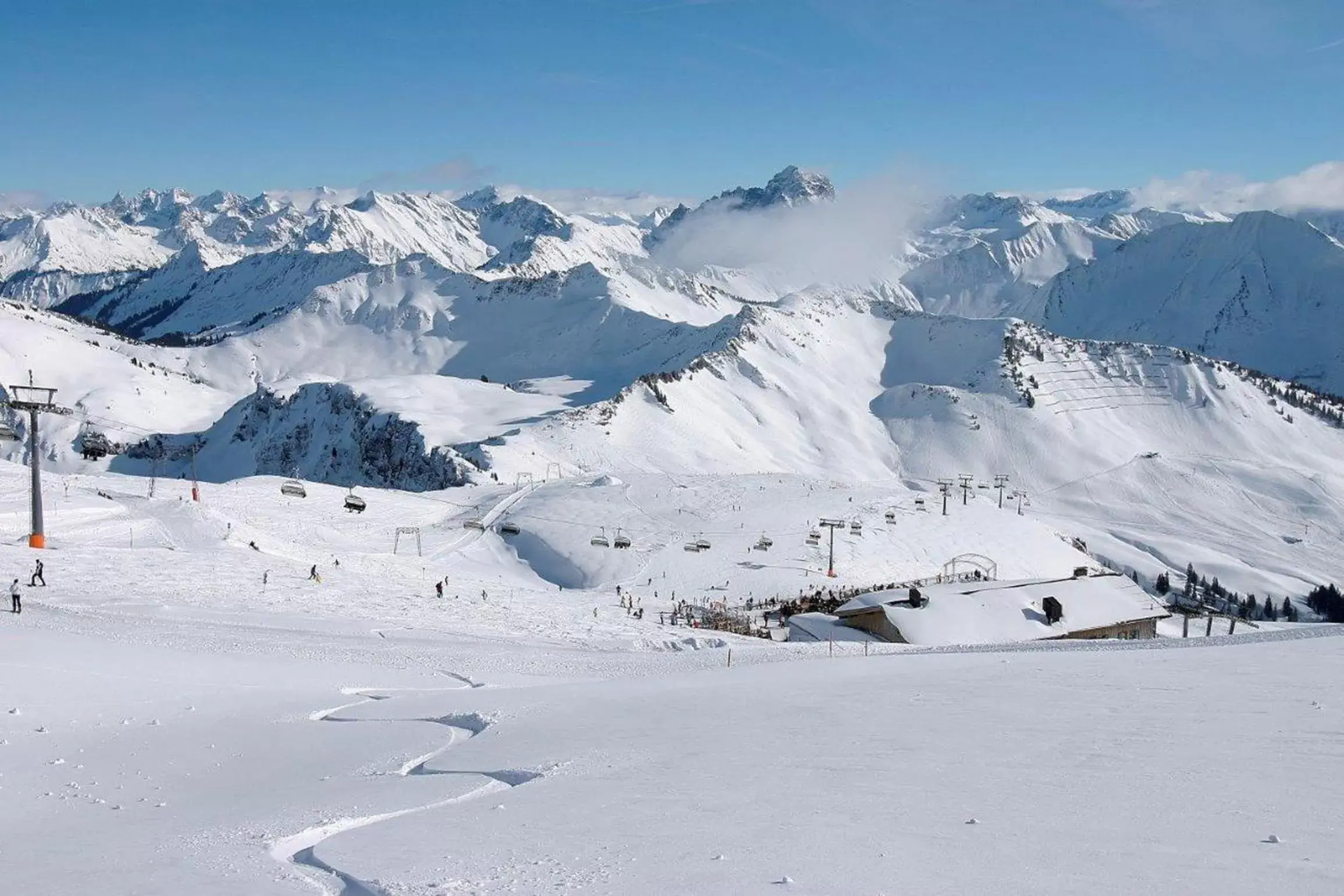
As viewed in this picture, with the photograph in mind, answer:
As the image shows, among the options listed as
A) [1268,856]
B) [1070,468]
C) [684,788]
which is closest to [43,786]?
[684,788]

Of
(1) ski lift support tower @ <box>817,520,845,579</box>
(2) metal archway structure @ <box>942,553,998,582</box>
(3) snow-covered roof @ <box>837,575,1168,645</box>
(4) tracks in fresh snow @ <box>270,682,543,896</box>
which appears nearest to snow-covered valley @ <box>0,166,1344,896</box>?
(4) tracks in fresh snow @ <box>270,682,543,896</box>

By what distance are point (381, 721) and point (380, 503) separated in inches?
2220

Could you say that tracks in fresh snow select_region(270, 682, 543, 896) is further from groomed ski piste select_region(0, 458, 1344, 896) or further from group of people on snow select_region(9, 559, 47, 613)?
group of people on snow select_region(9, 559, 47, 613)

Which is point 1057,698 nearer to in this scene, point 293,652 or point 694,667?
point 694,667

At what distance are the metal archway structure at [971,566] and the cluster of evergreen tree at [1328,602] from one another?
62131mm

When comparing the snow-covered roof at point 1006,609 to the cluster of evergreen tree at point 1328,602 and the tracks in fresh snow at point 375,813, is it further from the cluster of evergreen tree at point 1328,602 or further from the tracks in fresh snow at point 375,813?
the cluster of evergreen tree at point 1328,602

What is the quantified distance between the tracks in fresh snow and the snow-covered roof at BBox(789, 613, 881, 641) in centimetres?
2646

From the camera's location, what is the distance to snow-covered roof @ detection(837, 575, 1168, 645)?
1745 inches

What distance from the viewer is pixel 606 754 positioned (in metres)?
15.0

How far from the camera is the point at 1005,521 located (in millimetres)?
86250

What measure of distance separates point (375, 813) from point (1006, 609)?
40124 mm

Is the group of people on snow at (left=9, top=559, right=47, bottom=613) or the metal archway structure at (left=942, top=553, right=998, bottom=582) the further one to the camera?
the metal archway structure at (left=942, top=553, right=998, bottom=582)

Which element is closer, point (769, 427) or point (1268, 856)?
point (1268, 856)

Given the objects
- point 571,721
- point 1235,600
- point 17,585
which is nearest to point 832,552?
point 17,585
